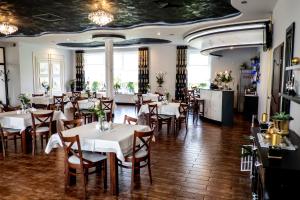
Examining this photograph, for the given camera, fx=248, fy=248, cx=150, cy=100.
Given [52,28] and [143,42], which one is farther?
[143,42]

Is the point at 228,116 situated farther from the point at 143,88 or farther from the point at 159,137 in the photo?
the point at 143,88

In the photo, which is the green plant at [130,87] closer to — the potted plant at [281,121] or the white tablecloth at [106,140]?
the white tablecloth at [106,140]

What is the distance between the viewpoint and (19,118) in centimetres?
546

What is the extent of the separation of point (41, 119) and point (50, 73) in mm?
8707

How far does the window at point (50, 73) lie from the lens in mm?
13071

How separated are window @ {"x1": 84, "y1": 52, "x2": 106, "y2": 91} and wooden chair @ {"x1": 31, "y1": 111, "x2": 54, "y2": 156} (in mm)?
9519

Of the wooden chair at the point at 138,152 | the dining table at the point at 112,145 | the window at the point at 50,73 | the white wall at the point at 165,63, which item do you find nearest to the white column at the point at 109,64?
the white wall at the point at 165,63

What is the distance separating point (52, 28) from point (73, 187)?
22.2 feet

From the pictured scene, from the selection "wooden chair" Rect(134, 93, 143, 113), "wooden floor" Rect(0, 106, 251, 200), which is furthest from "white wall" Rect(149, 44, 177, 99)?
"wooden floor" Rect(0, 106, 251, 200)

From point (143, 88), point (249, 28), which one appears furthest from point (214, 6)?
point (143, 88)

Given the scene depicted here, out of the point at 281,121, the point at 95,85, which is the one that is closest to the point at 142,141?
the point at 281,121

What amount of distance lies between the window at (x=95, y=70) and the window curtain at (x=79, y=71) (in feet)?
0.88

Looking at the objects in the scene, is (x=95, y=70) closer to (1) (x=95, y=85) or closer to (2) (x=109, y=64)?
(1) (x=95, y=85)

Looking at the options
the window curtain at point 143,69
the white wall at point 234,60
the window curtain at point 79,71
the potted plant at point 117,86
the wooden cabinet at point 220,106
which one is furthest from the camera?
the window curtain at point 79,71
